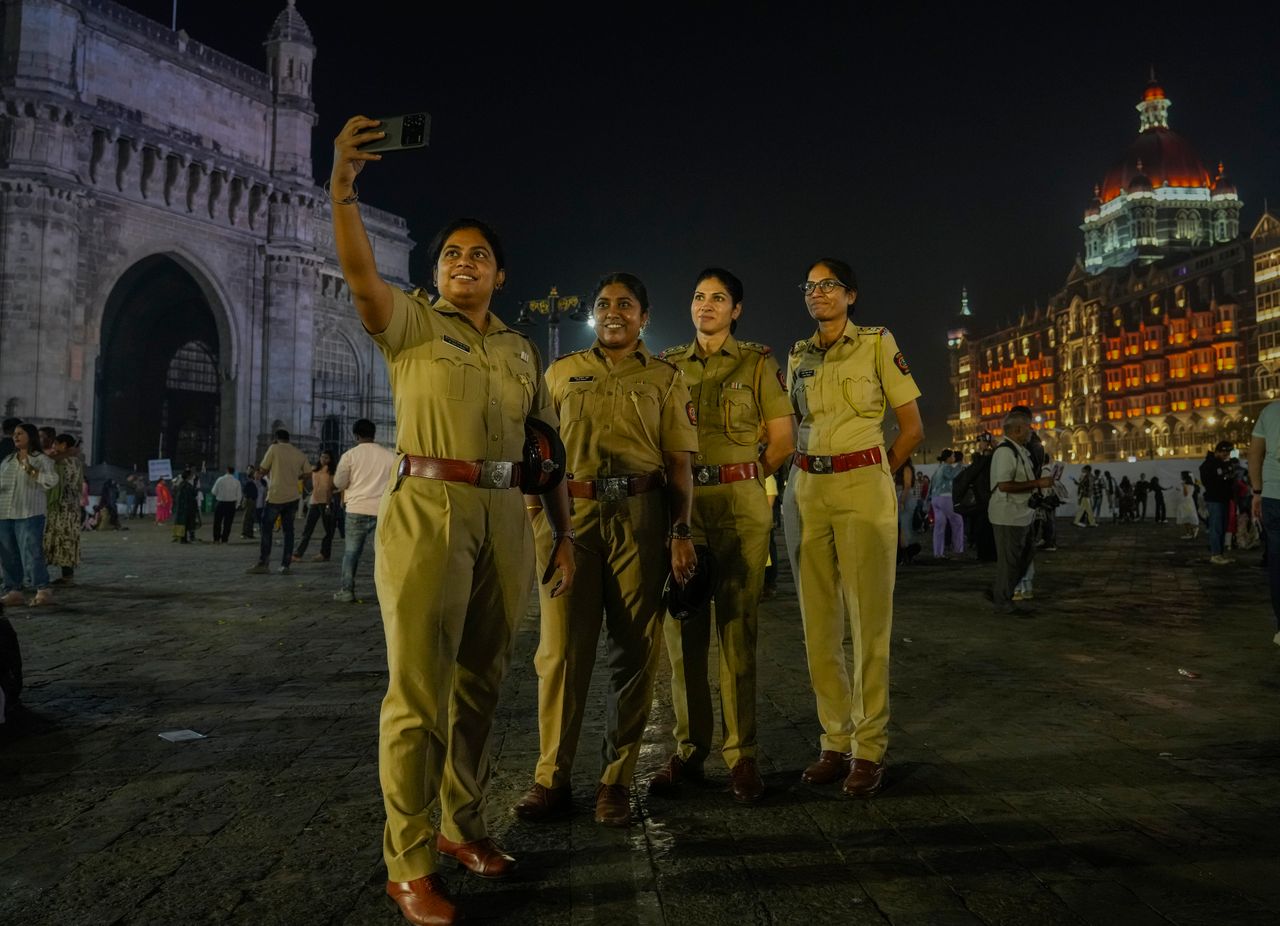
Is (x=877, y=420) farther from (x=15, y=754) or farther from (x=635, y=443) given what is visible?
(x=15, y=754)

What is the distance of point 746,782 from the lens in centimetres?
334

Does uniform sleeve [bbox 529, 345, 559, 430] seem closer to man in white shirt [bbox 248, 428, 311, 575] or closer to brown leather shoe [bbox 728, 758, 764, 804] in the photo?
brown leather shoe [bbox 728, 758, 764, 804]

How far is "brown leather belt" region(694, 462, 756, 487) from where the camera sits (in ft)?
12.2

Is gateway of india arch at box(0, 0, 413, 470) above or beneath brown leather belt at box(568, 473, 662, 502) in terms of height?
above

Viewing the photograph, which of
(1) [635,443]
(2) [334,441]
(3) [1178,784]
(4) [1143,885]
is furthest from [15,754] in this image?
(2) [334,441]

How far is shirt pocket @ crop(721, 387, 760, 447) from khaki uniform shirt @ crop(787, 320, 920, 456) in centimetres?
27

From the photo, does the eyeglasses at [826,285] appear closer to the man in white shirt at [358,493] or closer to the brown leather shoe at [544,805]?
the brown leather shoe at [544,805]

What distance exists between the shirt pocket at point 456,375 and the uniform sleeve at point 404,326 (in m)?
0.07

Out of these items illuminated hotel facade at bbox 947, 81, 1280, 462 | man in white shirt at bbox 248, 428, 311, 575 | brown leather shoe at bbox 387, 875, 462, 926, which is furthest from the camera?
illuminated hotel facade at bbox 947, 81, 1280, 462

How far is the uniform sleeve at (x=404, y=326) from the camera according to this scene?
2562 millimetres

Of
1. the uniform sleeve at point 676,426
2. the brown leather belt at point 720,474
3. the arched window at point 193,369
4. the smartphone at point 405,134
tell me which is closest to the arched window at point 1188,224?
the arched window at point 193,369

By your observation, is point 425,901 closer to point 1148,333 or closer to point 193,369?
point 193,369

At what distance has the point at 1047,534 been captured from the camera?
51.4 ft

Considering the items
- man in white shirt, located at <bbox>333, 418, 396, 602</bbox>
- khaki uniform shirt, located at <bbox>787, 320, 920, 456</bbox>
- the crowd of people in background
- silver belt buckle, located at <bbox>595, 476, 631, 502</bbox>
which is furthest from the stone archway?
silver belt buckle, located at <bbox>595, 476, 631, 502</bbox>
